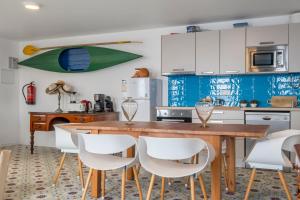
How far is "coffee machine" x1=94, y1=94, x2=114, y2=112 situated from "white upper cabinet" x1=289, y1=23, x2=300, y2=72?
321cm

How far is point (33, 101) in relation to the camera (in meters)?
6.64

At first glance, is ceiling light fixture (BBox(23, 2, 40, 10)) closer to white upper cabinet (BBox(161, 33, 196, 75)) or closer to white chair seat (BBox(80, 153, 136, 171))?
white upper cabinet (BBox(161, 33, 196, 75))

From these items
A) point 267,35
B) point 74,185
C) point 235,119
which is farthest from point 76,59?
point 267,35

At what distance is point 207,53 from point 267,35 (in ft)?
3.04

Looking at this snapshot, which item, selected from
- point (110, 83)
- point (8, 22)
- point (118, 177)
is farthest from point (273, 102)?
point (8, 22)

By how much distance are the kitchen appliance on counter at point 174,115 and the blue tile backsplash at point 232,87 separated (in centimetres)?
56

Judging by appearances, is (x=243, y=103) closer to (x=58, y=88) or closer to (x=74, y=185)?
(x=74, y=185)

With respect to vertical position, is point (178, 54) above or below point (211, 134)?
above

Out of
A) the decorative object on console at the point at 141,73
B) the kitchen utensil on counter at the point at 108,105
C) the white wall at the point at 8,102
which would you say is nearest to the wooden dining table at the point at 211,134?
the decorative object on console at the point at 141,73

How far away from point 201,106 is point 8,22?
3.97 metres

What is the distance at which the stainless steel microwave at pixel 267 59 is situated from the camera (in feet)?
14.6

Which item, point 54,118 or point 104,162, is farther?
point 54,118

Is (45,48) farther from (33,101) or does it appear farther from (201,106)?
(201,106)

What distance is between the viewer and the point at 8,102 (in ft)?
21.6
